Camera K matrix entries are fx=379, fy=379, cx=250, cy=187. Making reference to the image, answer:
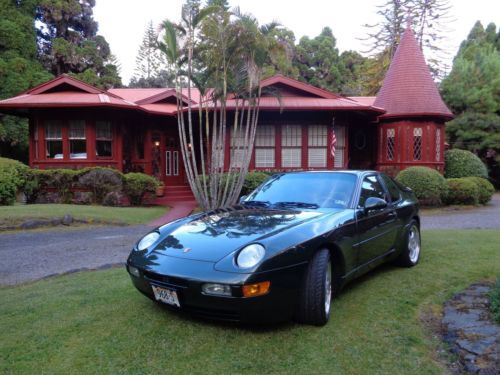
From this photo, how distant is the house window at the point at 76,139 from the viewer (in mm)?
14594

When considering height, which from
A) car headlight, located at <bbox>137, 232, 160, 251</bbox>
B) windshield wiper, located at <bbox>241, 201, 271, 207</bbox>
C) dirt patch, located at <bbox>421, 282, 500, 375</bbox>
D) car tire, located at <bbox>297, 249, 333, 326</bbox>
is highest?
windshield wiper, located at <bbox>241, 201, 271, 207</bbox>

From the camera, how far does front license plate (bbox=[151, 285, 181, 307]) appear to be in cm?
302

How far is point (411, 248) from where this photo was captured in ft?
17.4

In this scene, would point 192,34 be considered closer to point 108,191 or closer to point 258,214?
point 108,191

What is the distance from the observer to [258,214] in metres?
3.94

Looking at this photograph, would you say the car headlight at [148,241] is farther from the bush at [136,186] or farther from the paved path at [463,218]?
the bush at [136,186]

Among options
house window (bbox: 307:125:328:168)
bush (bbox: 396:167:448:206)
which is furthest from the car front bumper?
house window (bbox: 307:125:328:168)

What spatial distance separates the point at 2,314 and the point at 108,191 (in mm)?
9622

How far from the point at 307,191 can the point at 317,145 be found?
11.5m

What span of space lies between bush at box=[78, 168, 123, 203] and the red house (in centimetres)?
169

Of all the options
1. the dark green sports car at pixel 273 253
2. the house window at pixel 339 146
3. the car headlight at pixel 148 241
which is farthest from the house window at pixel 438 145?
the car headlight at pixel 148 241

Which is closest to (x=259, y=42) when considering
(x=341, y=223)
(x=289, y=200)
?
(x=289, y=200)

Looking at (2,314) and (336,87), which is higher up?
(336,87)

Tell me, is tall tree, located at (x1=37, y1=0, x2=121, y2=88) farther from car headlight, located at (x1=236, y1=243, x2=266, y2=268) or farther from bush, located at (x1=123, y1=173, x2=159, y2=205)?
car headlight, located at (x1=236, y1=243, x2=266, y2=268)
